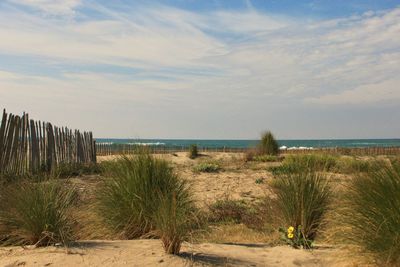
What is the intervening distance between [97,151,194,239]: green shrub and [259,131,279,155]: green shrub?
629 inches

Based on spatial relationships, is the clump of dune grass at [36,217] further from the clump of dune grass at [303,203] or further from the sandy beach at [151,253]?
the clump of dune grass at [303,203]

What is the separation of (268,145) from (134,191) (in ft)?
54.6

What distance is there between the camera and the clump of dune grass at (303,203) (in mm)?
5363

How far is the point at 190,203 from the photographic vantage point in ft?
19.5

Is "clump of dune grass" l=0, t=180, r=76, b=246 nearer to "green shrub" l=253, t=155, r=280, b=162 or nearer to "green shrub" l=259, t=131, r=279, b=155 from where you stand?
"green shrub" l=253, t=155, r=280, b=162

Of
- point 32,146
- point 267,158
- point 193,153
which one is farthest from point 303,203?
point 193,153

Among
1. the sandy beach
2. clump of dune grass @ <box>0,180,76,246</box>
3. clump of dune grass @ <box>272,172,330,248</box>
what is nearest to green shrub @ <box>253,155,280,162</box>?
the sandy beach

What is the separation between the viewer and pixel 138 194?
17.8ft

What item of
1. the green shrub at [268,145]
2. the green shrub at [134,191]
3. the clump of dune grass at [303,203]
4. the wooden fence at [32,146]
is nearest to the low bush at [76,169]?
the wooden fence at [32,146]

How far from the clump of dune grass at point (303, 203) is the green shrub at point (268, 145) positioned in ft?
52.7

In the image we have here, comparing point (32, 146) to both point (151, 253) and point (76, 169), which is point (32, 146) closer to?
point (76, 169)

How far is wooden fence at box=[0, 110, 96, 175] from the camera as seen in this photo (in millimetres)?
9758

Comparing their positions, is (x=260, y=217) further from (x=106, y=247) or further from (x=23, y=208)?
(x=23, y=208)

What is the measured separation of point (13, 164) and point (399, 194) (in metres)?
8.27
